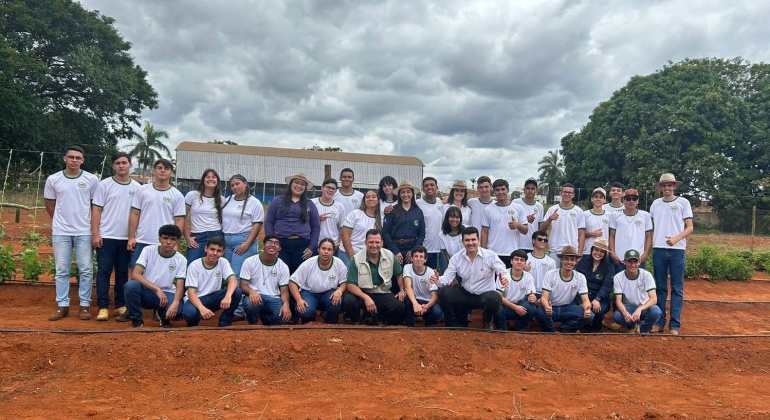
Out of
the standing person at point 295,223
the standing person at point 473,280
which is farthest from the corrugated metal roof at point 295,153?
the standing person at point 473,280

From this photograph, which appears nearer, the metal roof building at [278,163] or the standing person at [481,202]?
the standing person at [481,202]

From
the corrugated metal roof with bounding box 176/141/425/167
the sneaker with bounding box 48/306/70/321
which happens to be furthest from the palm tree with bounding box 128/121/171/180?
the sneaker with bounding box 48/306/70/321

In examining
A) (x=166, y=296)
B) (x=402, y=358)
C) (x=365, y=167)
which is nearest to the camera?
(x=402, y=358)

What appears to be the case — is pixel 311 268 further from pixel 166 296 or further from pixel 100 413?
pixel 100 413

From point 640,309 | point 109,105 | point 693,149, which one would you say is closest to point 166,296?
point 640,309

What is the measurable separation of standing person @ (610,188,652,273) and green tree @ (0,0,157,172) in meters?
20.9

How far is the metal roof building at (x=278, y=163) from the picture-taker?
112 feet

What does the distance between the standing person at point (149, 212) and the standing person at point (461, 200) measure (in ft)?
11.2

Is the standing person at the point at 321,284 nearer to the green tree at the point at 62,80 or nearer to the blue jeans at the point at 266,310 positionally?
the blue jeans at the point at 266,310

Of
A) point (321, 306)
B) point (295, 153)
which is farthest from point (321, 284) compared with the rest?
point (295, 153)

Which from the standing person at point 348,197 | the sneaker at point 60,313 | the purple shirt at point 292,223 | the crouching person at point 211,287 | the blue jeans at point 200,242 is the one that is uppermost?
the standing person at point 348,197

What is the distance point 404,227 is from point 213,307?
7.68 ft

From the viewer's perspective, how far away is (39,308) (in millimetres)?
6023

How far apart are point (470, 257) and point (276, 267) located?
7.16ft
